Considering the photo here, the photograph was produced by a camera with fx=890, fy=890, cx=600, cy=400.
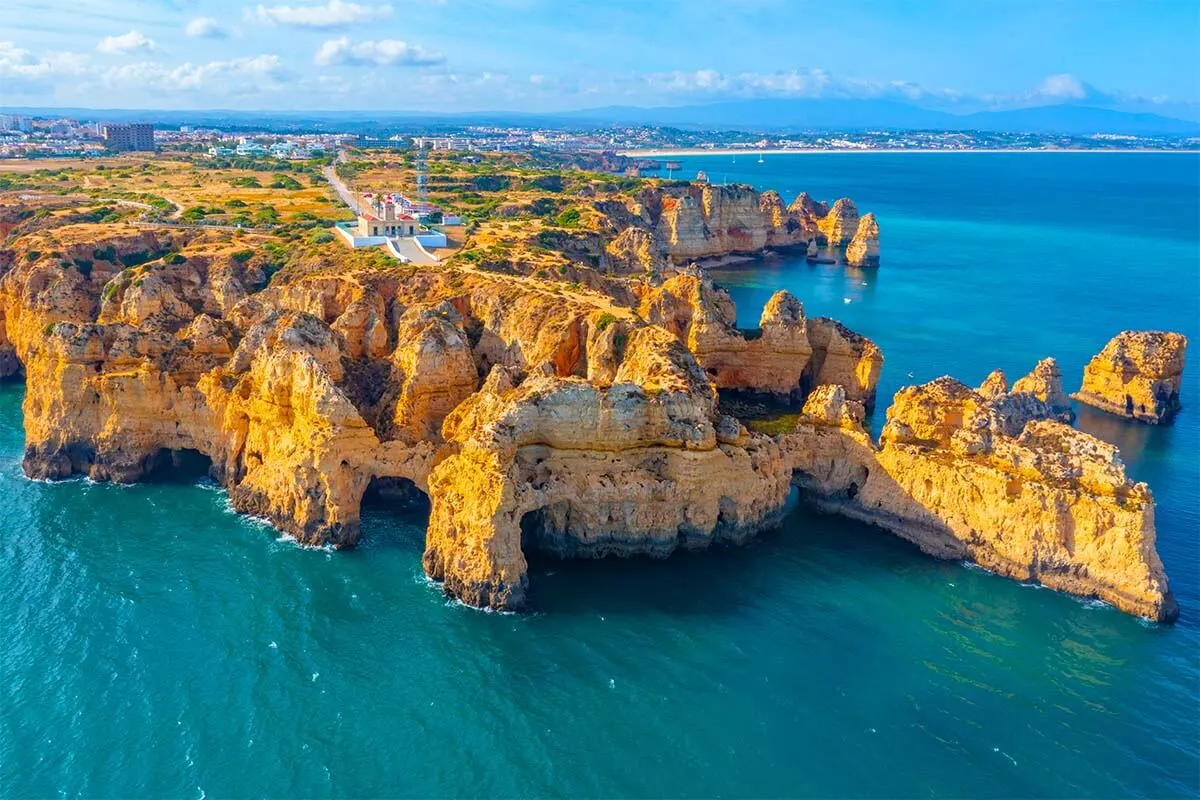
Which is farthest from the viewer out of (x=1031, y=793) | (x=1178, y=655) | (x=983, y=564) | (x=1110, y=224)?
(x=1110, y=224)

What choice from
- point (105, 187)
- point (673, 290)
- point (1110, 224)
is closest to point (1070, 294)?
point (673, 290)

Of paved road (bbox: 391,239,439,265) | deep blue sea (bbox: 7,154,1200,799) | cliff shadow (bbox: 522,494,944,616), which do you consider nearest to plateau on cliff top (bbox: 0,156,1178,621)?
cliff shadow (bbox: 522,494,944,616)

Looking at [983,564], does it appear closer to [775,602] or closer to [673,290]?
[775,602]

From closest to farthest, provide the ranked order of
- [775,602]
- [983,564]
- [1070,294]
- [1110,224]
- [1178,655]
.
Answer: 1. [1178,655]
2. [775,602]
3. [983,564]
4. [1070,294]
5. [1110,224]

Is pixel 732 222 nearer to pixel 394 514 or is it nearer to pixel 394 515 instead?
pixel 394 514

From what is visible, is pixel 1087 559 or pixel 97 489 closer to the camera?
pixel 1087 559

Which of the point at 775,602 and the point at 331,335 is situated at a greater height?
the point at 331,335

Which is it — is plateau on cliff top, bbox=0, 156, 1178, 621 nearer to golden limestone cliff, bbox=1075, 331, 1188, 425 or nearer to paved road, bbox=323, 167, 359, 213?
golden limestone cliff, bbox=1075, 331, 1188, 425
